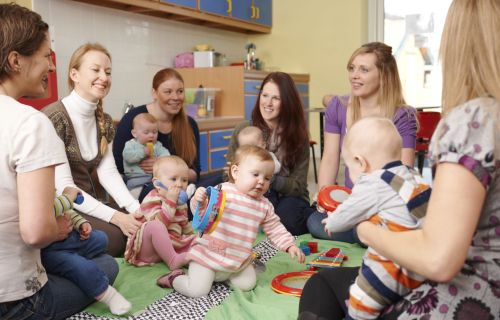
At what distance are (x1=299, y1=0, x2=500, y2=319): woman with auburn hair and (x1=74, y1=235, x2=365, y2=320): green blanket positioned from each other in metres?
0.79

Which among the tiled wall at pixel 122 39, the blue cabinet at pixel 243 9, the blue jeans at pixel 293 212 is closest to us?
the blue jeans at pixel 293 212

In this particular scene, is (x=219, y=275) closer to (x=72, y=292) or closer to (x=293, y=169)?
(x=72, y=292)

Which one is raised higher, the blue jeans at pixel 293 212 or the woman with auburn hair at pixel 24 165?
the woman with auburn hair at pixel 24 165

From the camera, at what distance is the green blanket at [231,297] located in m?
1.81

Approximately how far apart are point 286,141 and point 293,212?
0.38 meters

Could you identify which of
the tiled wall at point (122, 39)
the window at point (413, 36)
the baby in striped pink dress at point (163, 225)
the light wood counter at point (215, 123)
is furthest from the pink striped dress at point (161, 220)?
the window at point (413, 36)

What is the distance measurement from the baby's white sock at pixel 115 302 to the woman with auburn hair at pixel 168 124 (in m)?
1.18

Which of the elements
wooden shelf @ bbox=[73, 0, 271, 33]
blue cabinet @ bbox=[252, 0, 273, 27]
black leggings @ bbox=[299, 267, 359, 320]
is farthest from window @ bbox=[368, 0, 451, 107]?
black leggings @ bbox=[299, 267, 359, 320]

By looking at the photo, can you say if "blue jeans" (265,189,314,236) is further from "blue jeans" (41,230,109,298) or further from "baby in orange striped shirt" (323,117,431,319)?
"baby in orange striped shirt" (323,117,431,319)

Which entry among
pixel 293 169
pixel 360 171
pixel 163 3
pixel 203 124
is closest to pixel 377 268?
pixel 360 171

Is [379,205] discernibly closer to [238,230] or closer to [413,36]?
[238,230]

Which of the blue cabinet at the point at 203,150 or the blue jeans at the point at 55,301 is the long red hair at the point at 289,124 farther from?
the blue cabinet at the point at 203,150

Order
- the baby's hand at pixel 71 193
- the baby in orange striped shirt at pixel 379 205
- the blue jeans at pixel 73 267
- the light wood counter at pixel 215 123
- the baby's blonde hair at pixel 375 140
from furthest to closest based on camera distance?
the light wood counter at pixel 215 123, the blue jeans at pixel 73 267, the baby's hand at pixel 71 193, the baby's blonde hair at pixel 375 140, the baby in orange striped shirt at pixel 379 205

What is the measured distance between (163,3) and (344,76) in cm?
245
